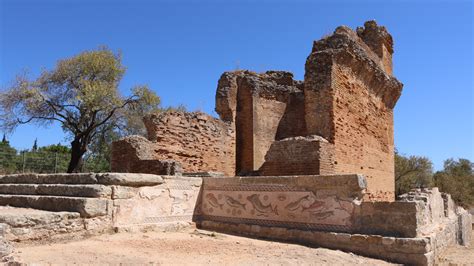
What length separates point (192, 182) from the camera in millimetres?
7336

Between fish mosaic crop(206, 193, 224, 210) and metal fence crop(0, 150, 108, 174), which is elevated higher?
metal fence crop(0, 150, 108, 174)

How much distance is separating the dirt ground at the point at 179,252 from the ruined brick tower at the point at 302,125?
141 inches

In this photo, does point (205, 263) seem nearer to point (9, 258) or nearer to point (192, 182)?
point (9, 258)

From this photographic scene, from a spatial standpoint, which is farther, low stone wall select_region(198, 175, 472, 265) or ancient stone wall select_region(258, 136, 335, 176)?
ancient stone wall select_region(258, 136, 335, 176)

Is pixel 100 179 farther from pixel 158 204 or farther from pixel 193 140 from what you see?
pixel 193 140

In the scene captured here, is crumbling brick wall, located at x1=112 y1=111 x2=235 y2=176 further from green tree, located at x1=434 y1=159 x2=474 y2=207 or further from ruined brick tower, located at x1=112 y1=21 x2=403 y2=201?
green tree, located at x1=434 y1=159 x2=474 y2=207

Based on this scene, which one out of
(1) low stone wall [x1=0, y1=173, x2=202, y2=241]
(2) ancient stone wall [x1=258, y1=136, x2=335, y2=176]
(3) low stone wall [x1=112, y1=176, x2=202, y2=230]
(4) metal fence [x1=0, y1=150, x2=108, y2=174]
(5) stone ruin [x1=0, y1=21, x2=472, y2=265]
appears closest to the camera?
(1) low stone wall [x1=0, y1=173, x2=202, y2=241]

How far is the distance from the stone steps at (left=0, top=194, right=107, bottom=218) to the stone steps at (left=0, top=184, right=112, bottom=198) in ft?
0.55

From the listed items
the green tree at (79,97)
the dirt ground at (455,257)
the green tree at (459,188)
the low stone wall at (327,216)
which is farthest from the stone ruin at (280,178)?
the green tree at (459,188)

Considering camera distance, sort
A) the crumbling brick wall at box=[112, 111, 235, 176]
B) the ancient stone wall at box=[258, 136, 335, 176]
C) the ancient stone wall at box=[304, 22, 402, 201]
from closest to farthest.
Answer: the ancient stone wall at box=[258, 136, 335, 176]
the ancient stone wall at box=[304, 22, 402, 201]
the crumbling brick wall at box=[112, 111, 235, 176]

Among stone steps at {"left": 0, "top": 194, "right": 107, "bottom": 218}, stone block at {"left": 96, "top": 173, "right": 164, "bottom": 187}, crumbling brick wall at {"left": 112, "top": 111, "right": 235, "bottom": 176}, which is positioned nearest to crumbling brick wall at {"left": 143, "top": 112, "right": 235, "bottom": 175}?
crumbling brick wall at {"left": 112, "top": 111, "right": 235, "bottom": 176}

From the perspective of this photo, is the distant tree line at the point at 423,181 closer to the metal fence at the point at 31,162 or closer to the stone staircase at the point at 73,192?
the metal fence at the point at 31,162

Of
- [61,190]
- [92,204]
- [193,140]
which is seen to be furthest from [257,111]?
[92,204]

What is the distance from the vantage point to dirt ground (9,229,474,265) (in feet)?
14.0
